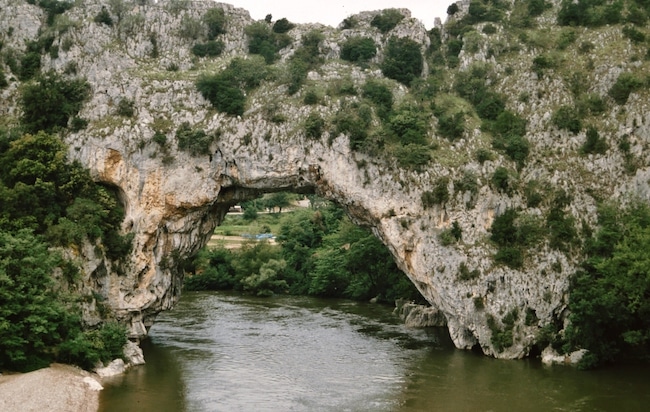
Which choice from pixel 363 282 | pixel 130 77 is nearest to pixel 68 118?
pixel 130 77

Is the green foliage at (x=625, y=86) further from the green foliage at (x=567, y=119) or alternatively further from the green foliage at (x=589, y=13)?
the green foliage at (x=589, y=13)

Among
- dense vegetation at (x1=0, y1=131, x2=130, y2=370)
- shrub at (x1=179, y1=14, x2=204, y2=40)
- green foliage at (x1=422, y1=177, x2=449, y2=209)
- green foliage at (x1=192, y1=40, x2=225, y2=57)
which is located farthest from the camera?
shrub at (x1=179, y1=14, x2=204, y2=40)

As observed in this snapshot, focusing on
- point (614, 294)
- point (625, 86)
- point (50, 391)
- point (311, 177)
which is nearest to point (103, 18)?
point (311, 177)

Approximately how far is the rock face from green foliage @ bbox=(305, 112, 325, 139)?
30 centimetres

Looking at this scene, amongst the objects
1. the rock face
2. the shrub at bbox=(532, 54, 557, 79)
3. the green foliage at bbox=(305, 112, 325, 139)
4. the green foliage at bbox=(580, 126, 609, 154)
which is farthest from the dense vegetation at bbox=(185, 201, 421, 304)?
the shrub at bbox=(532, 54, 557, 79)

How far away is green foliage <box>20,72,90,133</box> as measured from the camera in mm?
38812

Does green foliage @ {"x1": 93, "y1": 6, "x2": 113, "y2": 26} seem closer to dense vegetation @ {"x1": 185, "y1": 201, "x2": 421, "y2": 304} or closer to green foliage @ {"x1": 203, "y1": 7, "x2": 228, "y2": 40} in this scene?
green foliage @ {"x1": 203, "y1": 7, "x2": 228, "y2": 40}

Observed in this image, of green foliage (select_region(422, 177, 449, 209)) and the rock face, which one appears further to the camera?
green foliage (select_region(422, 177, 449, 209))

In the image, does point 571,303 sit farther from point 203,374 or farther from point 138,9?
point 138,9

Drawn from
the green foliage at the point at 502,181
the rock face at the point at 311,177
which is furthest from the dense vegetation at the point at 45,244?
the green foliage at the point at 502,181

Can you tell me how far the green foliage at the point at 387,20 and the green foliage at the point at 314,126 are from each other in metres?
12.8

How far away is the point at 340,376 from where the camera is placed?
3266 centimetres

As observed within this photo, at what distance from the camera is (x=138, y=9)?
148 feet

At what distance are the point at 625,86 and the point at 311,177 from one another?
64.4 feet
